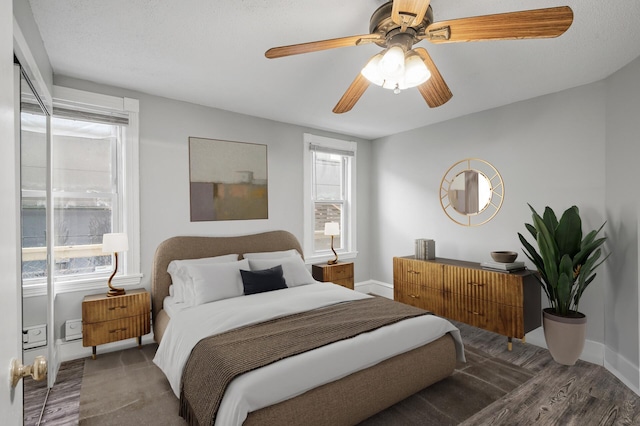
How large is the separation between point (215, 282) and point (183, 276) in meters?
0.40

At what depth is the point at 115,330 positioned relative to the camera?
2982 mm

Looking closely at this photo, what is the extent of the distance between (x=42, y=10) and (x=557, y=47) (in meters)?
3.51

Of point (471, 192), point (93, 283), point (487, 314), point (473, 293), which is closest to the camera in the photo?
point (93, 283)

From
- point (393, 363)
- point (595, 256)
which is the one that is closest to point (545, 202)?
point (595, 256)

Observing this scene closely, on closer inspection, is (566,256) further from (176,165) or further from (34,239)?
(34,239)

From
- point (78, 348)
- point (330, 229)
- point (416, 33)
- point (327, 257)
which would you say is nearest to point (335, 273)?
point (327, 257)

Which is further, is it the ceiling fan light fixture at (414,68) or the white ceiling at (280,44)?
the white ceiling at (280,44)

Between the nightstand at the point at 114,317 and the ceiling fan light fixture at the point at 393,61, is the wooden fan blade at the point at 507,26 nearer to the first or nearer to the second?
the ceiling fan light fixture at the point at 393,61

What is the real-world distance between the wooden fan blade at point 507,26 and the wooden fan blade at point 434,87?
19cm

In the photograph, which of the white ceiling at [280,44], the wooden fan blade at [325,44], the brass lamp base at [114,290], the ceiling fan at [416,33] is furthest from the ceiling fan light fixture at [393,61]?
the brass lamp base at [114,290]

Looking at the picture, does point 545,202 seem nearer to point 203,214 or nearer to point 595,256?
point 595,256

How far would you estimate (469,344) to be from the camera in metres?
3.38

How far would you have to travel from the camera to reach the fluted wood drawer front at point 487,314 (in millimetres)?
3139

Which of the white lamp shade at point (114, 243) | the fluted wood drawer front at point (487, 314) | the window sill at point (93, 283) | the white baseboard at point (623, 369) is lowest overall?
the white baseboard at point (623, 369)
